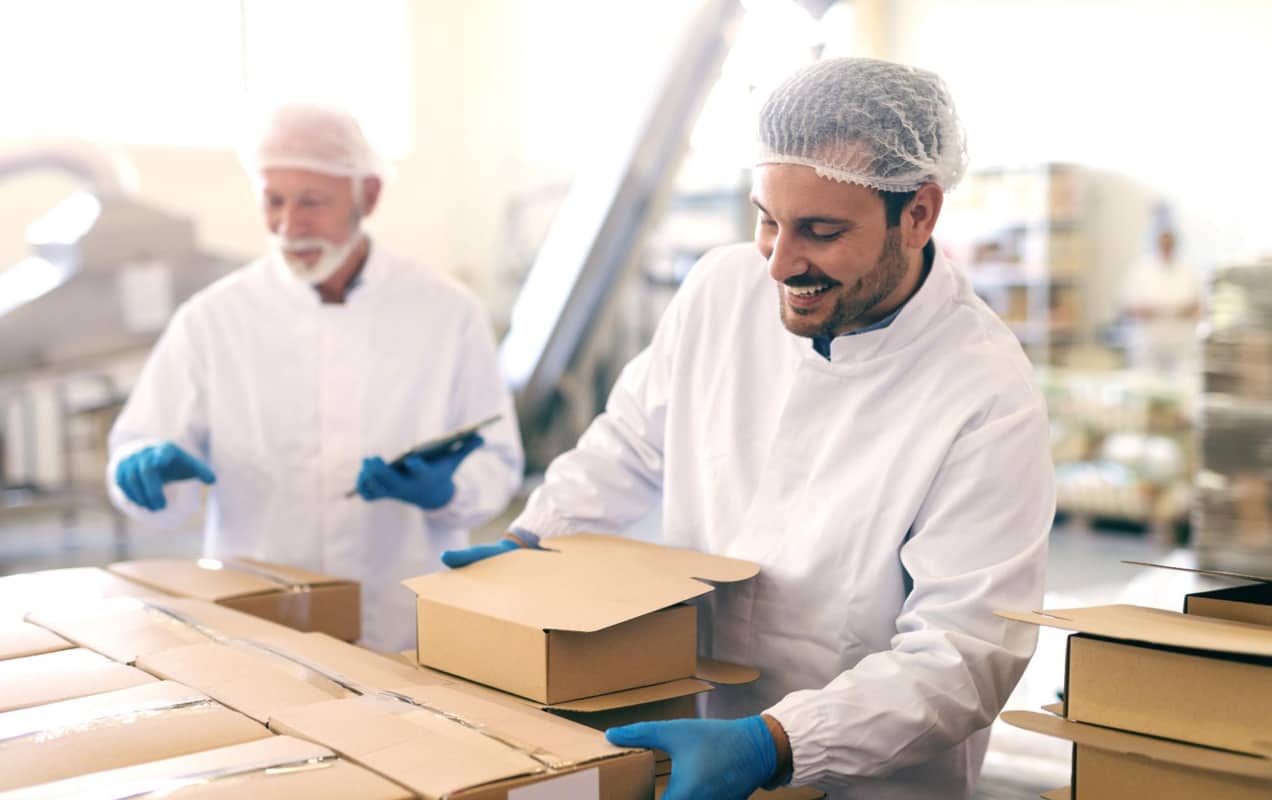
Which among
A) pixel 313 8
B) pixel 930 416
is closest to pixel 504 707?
pixel 930 416

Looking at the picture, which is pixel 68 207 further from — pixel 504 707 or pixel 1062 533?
pixel 1062 533

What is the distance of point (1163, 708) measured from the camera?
3.69ft

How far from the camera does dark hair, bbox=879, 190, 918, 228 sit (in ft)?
5.02

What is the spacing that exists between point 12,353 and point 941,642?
3755 millimetres

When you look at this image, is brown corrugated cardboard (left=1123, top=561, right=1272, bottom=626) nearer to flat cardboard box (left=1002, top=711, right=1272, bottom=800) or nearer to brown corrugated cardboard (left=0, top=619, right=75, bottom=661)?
flat cardboard box (left=1002, top=711, right=1272, bottom=800)

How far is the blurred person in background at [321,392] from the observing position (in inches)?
95.2

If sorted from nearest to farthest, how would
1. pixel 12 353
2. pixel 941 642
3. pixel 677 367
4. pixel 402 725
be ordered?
pixel 402 725 → pixel 941 642 → pixel 677 367 → pixel 12 353

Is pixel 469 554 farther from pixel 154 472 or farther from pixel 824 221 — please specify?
pixel 154 472

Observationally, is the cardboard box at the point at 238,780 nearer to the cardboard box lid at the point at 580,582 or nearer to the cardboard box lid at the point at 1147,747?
the cardboard box lid at the point at 580,582

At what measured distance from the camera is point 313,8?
26.8 ft

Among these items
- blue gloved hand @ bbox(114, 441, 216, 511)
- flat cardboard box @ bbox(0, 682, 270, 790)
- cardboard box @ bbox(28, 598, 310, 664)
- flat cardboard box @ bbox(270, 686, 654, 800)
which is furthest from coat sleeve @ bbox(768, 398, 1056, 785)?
blue gloved hand @ bbox(114, 441, 216, 511)

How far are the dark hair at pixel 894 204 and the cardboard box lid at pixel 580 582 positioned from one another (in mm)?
459

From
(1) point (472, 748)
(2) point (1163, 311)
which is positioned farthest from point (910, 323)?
(2) point (1163, 311)

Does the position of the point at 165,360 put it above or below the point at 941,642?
above
